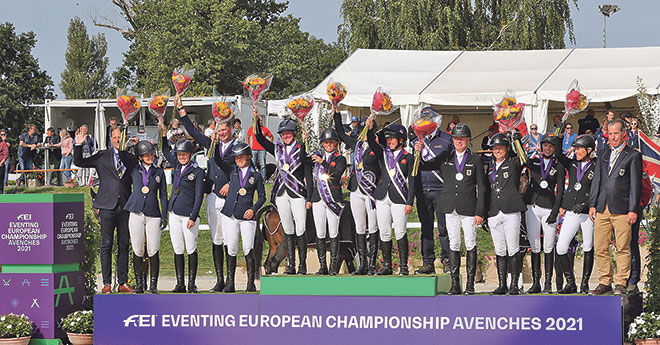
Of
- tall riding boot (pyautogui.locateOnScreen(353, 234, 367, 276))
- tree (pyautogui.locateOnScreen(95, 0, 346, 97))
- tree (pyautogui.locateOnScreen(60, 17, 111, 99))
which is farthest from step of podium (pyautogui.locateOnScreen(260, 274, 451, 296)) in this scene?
tree (pyautogui.locateOnScreen(60, 17, 111, 99))

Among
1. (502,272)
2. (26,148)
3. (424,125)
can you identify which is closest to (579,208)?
(502,272)

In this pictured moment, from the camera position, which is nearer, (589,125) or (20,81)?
(589,125)

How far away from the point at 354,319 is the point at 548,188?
248cm

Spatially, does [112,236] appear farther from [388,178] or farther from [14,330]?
[388,178]

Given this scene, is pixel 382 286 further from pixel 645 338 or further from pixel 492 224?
pixel 645 338

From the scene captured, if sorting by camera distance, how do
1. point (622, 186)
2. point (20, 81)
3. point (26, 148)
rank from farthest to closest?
point (20, 81), point (26, 148), point (622, 186)

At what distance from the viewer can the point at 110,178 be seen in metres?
10.3

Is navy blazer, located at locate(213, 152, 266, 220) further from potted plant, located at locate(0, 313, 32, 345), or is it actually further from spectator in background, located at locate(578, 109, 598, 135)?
spectator in background, located at locate(578, 109, 598, 135)

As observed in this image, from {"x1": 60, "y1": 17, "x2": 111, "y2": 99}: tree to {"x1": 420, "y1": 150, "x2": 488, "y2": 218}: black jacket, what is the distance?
45332mm

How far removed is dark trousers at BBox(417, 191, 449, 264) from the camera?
1020cm

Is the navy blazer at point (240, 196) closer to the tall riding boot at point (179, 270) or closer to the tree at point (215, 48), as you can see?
the tall riding boot at point (179, 270)

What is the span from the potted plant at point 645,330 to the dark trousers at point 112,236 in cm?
539

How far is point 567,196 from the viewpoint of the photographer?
9.60m

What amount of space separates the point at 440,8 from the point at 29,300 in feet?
74.9
